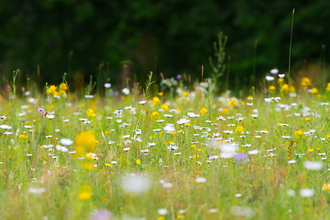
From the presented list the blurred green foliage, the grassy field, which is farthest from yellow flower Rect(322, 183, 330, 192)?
the blurred green foliage

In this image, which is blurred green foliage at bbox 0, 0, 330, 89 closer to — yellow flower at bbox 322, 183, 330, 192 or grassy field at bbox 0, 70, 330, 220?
grassy field at bbox 0, 70, 330, 220

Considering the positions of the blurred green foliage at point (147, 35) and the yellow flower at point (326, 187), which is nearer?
the yellow flower at point (326, 187)

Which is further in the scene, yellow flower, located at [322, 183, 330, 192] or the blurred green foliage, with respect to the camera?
the blurred green foliage

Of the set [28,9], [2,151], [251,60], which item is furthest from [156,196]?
[28,9]

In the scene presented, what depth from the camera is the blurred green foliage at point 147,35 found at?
37.7 feet

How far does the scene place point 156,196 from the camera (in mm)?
2057

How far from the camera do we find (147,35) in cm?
1241

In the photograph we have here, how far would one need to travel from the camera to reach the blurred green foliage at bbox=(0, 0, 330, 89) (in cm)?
1150

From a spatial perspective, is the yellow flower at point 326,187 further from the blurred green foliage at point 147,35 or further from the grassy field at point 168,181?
the blurred green foliage at point 147,35

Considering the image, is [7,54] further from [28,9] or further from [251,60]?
[251,60]

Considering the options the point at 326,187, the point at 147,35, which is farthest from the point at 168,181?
the point at 147,35

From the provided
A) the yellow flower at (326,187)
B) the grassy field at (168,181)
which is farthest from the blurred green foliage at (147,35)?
the yellow flower at (326,187)

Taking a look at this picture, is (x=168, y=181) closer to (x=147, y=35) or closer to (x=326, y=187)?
(x=326, y=187)

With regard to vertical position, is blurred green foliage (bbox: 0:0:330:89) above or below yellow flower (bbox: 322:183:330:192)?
above
